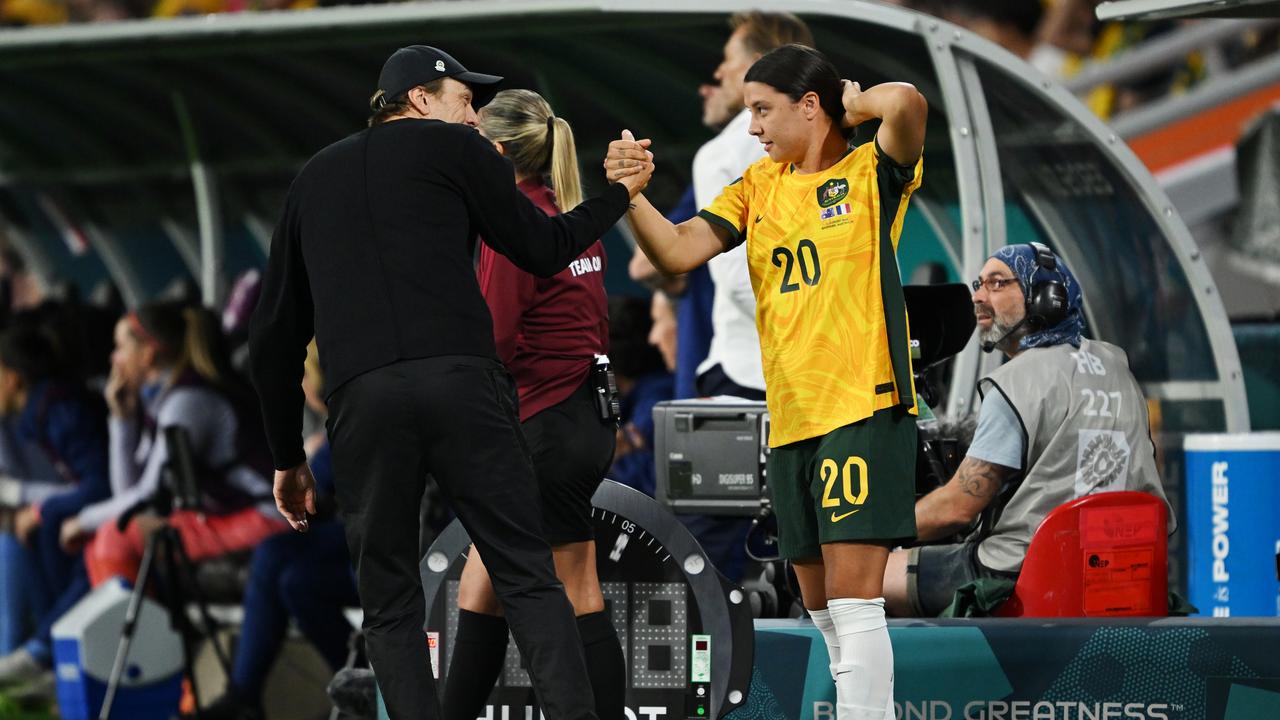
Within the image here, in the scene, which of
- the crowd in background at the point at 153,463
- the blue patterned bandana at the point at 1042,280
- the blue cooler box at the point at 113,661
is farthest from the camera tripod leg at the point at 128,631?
the blue patterned bandana at the point at 1042,280

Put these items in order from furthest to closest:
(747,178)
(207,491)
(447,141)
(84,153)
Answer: (84,153) → (207,491) → (747,178) → (447,141)

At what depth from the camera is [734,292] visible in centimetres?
576

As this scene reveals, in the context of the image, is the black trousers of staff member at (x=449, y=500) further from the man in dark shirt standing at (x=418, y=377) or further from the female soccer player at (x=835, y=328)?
the female soccer player at (x=835, y=328)

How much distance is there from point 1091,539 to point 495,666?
1.53m

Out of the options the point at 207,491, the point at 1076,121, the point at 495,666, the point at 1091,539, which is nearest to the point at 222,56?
the point at 207,491

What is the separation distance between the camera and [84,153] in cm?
989

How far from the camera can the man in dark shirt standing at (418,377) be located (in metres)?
3.90

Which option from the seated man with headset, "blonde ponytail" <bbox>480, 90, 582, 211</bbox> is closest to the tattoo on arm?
the seated man with headset

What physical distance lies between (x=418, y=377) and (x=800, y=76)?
1106 millimetres

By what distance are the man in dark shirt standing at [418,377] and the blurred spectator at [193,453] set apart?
12.3ft

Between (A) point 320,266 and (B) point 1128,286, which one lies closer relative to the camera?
(A) point 320,266

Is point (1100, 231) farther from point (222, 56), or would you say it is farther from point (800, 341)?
point (222, 56)

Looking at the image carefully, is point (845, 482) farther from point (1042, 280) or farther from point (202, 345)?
point (202, 345)

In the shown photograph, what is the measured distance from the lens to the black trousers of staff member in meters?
3.89
